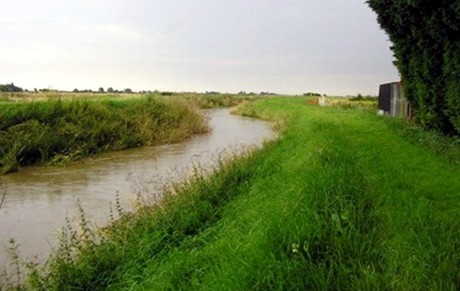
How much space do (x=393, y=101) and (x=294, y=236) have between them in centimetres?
1695

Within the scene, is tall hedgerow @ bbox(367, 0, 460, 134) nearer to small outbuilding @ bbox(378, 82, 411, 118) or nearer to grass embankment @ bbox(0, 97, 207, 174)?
small outbuilding @ bbox(378, 82, 411, 118)

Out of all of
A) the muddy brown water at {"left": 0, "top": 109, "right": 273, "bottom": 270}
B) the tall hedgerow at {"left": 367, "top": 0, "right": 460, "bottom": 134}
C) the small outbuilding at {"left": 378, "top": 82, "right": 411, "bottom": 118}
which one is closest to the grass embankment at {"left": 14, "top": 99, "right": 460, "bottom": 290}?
the muddy brown water at {"left": 0, "top": 109, "right": 273, "bottom": 270}

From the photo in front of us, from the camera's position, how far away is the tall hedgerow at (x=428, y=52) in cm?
1037

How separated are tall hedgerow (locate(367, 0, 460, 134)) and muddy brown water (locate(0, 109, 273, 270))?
254 inches

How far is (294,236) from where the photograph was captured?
14.3 feet

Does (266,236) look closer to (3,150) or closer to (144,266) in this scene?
(144,266)

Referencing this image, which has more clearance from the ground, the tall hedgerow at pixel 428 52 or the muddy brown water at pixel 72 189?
the tall hedgerow at pixel 428 52

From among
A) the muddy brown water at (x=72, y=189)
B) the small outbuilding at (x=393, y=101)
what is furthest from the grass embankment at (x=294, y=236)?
the small outbuilding at (x=393, y=101)

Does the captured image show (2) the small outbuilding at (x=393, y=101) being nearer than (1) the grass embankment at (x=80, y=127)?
No

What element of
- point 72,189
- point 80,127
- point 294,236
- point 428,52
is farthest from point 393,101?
point 294,236

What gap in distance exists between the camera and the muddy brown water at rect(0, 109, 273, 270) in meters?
7.26

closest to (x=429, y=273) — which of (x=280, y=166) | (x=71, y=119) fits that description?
(x=280, y=166)

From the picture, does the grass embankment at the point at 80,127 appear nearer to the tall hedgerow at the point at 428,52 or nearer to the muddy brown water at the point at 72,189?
the muddy brown water at the point at 72,189

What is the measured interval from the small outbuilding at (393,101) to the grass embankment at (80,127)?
8900 millimetres
